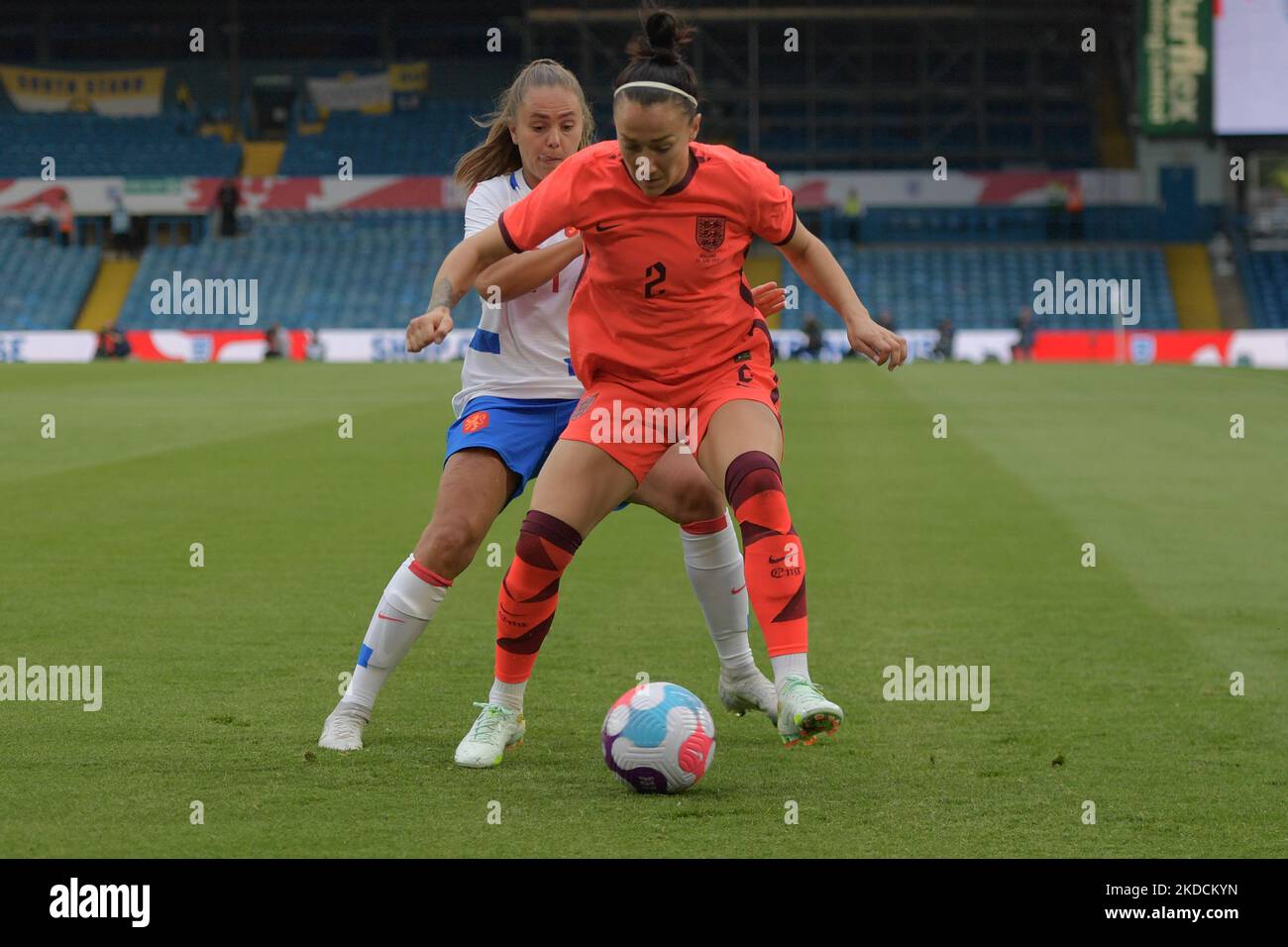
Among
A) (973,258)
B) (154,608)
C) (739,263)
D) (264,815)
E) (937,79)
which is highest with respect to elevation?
(937,79)

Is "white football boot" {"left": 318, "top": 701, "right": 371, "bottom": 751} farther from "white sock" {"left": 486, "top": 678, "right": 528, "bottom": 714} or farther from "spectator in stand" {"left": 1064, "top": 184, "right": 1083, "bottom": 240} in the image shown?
"spectator in stand" {"left": 1064, "top": 184, "right": 1083, "bottom": 240}

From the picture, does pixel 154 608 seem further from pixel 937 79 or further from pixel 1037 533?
pixel 937 79

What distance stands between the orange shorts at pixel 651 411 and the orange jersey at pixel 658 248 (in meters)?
0.04

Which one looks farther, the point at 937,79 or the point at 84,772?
the point at 937,79

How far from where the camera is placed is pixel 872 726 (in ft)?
20.4

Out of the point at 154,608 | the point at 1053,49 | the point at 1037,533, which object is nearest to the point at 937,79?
the point at 1053,49

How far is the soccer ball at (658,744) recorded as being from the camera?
17.1 ft

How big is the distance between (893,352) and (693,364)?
62 centimetres

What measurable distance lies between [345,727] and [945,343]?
3989 centimetres

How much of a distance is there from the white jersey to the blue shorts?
0.03 metres

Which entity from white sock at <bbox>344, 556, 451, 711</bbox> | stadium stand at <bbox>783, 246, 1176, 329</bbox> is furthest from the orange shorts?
stadium stand at <bbox>783, 246, 1176, 329</bbox>

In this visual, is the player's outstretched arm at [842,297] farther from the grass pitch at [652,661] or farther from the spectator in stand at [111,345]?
the spectator in stand at [111,345]

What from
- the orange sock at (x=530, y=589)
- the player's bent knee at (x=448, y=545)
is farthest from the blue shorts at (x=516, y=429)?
the orange sock at (x=530, y=589)

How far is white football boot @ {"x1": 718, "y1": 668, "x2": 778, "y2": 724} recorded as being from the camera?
6301mm
